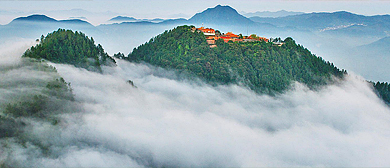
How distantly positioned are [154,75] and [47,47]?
22.3 meters

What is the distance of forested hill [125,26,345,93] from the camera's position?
194ft

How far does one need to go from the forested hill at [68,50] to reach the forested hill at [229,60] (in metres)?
16.9

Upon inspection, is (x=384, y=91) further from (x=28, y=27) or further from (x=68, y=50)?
(x=28, y=27)

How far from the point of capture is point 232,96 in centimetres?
5966

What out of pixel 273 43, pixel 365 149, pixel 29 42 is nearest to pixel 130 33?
pixel 273 43

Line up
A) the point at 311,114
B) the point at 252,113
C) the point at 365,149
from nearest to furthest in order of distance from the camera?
the point at 365,149, the point at 252,113, the point at 311,114

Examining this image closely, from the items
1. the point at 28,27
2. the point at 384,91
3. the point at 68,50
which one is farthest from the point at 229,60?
the point at 28,27

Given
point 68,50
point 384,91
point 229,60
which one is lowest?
point 384,91

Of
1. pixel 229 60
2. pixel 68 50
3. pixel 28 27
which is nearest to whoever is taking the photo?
pixel 68 50

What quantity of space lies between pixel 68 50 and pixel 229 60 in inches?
1197

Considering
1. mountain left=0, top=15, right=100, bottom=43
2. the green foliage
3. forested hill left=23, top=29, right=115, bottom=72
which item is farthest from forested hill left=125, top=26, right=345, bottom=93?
mountain left=0, top=15, right=100, bottom=43

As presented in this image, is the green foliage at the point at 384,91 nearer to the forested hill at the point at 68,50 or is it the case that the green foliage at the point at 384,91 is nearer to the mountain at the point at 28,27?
the forested hill at the point at 68,50

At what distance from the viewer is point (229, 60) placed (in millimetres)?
60094

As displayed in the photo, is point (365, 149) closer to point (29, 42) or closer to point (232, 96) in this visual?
point (232, 96)
